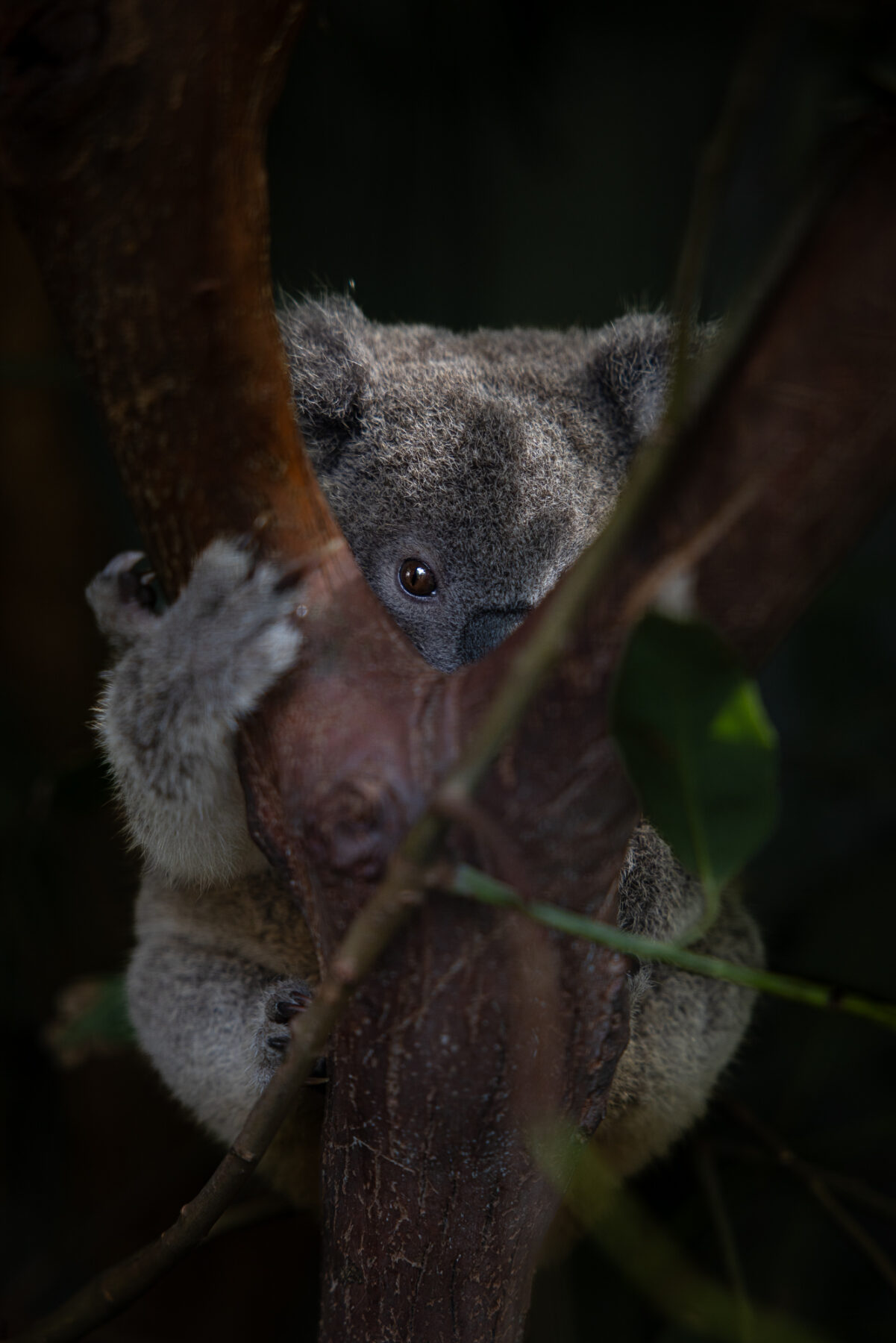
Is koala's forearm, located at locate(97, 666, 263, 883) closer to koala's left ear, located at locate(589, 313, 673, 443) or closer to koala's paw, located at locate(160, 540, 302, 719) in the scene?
koala's paw, located at locate(160, 540, 302, 719)

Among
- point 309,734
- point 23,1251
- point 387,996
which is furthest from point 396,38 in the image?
point 23,1251

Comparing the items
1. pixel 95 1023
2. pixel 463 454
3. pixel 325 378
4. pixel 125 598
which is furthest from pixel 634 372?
pixel 95 1023

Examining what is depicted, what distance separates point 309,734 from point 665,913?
838 millimetres

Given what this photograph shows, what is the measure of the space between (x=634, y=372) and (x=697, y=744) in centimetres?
120

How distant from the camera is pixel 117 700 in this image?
121cm

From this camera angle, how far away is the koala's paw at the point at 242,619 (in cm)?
96

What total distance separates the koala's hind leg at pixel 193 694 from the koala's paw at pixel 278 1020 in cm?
21

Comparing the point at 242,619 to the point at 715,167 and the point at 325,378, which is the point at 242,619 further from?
the point at 325,378

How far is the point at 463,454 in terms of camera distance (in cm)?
162

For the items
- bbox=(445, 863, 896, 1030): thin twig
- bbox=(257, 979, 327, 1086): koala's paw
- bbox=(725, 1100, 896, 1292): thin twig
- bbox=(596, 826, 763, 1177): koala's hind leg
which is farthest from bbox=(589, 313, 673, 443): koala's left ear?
bbox=(725, 1100, 896, 1292): thin twig

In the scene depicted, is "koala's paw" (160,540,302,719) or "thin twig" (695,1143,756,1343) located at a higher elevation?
"koala's paw" (160,540,302,719)

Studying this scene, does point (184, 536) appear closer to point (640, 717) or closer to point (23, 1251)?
point (640, 717)

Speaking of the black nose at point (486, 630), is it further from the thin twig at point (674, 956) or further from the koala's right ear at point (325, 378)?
the thin twig at point (674, 956)

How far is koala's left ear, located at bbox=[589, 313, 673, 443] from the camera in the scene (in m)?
1.72
